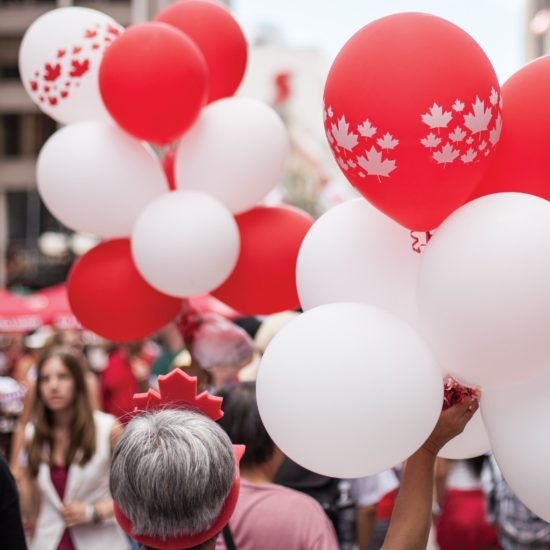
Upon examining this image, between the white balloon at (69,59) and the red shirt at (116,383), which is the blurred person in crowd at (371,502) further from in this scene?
the red shirt at (116,383)

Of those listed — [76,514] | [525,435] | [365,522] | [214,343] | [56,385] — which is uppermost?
[525,435]

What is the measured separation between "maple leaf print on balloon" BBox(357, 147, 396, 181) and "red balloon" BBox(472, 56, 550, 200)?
0.90ft

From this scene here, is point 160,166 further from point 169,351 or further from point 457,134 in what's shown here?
point 169,351

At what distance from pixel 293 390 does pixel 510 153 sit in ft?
2.31

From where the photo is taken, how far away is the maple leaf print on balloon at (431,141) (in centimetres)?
195

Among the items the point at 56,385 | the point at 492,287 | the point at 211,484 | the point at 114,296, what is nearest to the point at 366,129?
the point at 492,287

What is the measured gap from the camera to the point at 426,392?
6.51 feet

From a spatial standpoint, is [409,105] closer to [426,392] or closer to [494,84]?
[494,84]

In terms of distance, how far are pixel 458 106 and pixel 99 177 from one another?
1.73m

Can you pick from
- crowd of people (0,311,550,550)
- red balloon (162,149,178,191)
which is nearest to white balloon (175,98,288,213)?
red balloon (162,149,178,191)

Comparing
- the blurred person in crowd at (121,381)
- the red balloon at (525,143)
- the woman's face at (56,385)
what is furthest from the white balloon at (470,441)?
the blurred person in crowd at (121,381)

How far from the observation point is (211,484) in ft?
6.26

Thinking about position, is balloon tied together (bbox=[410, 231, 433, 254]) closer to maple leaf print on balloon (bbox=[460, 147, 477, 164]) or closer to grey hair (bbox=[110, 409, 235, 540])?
maple leaf print on balloon (bbox=[460, 147, 477, 164])

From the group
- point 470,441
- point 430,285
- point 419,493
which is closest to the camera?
point 430,285
